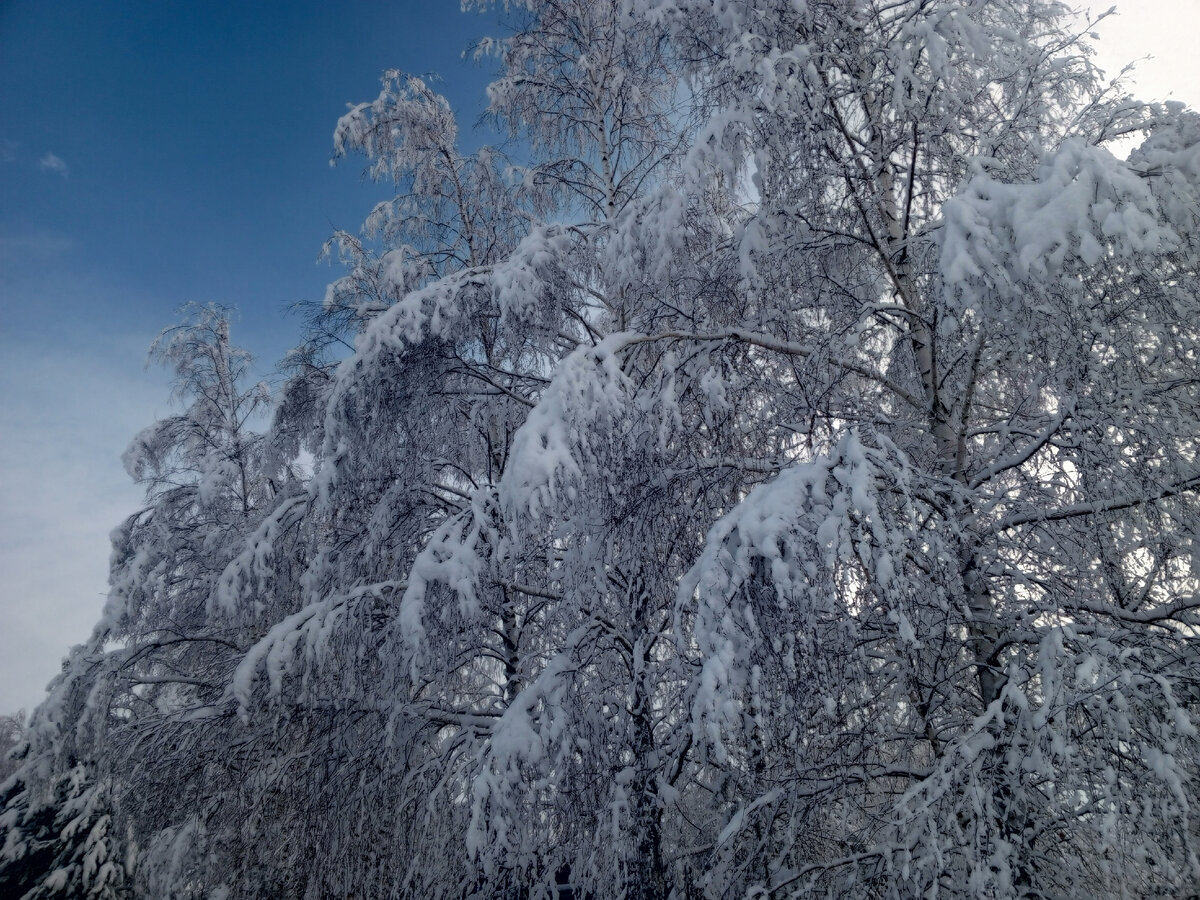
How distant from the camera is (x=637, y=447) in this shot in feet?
11.6

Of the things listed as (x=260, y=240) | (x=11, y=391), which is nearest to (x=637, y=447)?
(x=260, y=240)

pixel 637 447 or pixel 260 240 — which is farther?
pixel 260 240

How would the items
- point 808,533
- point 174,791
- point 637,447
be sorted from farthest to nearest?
point 174,791
point 637,447
point 808,533

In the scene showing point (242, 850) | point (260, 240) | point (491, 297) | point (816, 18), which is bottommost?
point (242, 850)

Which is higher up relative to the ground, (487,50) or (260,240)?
(260,240)

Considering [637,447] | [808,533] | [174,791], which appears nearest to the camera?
[808,533]

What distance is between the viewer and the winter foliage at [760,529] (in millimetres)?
2312

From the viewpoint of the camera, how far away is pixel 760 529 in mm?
2336

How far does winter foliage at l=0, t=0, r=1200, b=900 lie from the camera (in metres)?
2.31

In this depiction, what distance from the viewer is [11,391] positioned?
2767cm

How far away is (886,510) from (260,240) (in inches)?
1099

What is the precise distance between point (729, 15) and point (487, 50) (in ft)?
12.4

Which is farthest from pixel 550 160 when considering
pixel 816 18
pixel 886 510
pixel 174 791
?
pixel 174 791

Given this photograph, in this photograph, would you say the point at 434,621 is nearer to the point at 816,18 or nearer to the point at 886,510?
the point at 886,510
